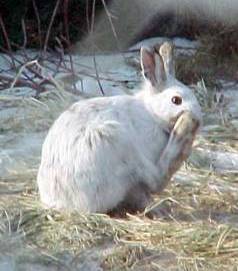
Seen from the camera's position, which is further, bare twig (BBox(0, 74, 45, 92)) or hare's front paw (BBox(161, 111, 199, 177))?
bare twig (BBox(0, 74, 45, 92))

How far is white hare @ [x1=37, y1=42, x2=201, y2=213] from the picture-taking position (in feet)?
14.0

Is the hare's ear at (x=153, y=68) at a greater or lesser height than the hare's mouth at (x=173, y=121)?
greater

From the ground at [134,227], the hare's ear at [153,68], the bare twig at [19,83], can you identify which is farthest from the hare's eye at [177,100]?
the bare twig at [19,83]

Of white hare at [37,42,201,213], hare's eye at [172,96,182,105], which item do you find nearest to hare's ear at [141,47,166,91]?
white hare at [37,42,201,213]

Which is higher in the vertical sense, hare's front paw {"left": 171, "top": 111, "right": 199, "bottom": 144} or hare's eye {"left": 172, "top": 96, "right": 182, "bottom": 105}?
hare's eye {"left": 172, "top": 96, "right": 182, "bottom": 105}

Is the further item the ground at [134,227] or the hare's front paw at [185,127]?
the hare's front paw at [185,127]

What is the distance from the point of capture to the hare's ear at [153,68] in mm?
4441

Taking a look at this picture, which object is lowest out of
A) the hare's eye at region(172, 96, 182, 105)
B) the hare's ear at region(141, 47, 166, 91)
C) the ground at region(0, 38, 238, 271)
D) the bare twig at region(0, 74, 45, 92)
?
A: the bare twig at region(0, 74, 45, 92)

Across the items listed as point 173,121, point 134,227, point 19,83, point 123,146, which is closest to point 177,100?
point 173,121

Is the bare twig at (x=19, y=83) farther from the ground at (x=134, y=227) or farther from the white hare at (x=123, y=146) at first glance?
the white hare at (x=123, y=146)

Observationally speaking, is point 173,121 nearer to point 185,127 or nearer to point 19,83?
point 185,127

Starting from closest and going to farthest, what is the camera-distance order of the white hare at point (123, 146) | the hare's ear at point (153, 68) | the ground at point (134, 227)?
1. the ground at point (134, 227)
2. the white hare at point (123, 146)
3. the hare's ear at point (153, 68)

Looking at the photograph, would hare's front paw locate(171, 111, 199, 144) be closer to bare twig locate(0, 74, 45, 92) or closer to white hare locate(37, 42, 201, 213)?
white hare locate(37, 42, 201, 213)

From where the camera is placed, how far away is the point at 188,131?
431cm
